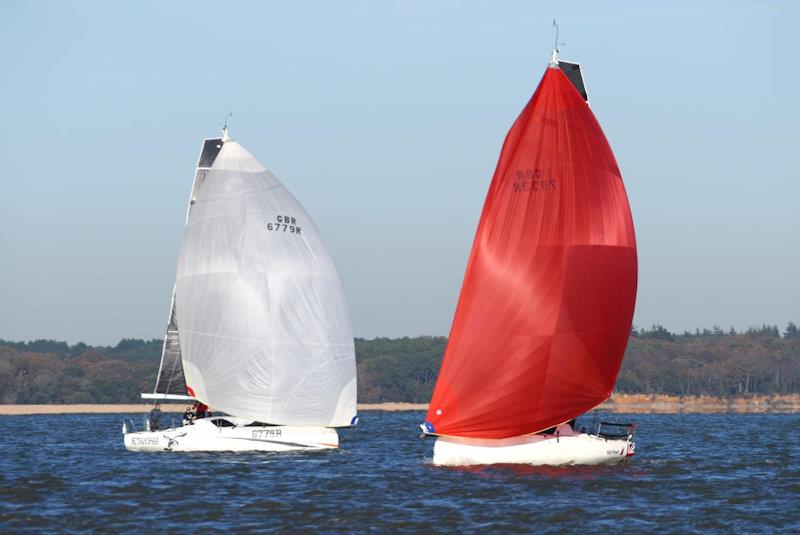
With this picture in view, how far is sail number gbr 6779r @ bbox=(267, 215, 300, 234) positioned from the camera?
55094 mm

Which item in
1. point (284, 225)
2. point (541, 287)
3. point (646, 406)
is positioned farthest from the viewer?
point (646, 406)

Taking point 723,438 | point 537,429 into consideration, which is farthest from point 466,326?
point 723,438

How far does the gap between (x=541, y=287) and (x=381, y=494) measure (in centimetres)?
906

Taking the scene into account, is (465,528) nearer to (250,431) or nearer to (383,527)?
(383,527)

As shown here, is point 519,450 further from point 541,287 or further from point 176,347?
point 176,347

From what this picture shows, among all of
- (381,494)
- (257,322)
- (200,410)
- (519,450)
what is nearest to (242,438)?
(200,410)

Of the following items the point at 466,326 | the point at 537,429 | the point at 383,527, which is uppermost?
the point at 466,326

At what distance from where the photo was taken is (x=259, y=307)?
53812mm

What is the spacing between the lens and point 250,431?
54.0m

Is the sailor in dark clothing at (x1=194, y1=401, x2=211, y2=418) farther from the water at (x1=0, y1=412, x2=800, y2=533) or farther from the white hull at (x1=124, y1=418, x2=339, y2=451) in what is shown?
the water at (x1=0, y1=412, x2=800, y2=533)

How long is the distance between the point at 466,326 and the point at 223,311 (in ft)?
42.9

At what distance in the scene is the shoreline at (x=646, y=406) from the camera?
6299 inches

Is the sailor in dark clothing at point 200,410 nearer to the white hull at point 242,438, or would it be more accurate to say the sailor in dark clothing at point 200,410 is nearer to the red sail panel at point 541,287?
the white hull at point 242,438

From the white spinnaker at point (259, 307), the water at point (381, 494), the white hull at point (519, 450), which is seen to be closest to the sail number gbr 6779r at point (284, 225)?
the white spinnaker at point (259, 307)
